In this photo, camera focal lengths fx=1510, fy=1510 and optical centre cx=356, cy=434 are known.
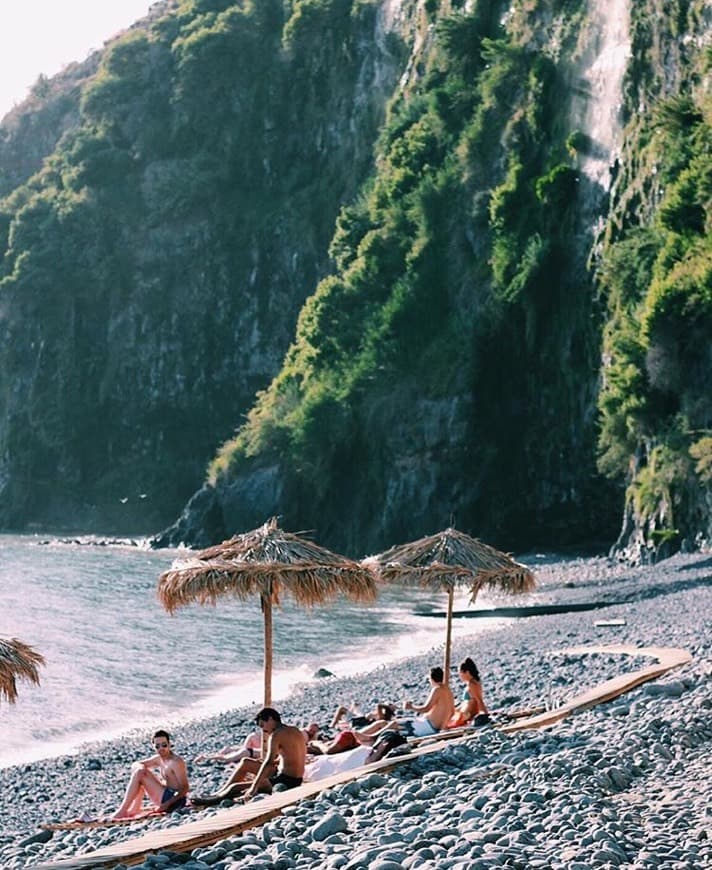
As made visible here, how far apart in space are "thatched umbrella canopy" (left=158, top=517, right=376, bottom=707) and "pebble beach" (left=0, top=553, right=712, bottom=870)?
2298 millimetres

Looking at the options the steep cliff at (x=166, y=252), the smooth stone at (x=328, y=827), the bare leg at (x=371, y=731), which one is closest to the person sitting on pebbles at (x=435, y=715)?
the bare leg at (x=371, y=731)

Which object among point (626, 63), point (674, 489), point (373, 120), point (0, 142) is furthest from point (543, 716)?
point (0, 142)

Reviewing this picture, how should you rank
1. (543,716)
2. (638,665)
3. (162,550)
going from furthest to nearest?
(162,550)
(638,665)
(543,716)

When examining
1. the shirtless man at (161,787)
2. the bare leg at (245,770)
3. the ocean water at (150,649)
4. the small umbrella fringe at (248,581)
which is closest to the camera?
the bare leg at (245,770)

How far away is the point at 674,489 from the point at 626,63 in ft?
61.3

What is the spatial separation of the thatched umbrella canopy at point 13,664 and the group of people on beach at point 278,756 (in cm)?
134

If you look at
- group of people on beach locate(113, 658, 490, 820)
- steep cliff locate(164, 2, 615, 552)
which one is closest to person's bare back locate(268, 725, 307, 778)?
group of people on beach locate(113, 658, 490, 820)

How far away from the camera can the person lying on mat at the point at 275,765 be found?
490 inches

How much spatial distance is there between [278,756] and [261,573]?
3176mm

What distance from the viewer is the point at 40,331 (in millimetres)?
99562

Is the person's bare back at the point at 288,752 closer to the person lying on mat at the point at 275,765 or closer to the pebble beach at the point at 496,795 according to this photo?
the person lying on mat at the point at 275,765

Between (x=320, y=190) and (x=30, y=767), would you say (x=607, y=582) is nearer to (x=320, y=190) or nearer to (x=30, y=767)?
(x=30, y=767)

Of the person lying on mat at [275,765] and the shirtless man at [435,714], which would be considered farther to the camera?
the shirtless man at [435,714]

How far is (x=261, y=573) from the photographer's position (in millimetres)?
15602
